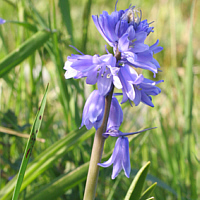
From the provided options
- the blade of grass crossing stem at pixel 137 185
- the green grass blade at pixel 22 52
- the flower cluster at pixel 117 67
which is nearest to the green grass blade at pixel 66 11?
the green grass blade at pixel 22 52

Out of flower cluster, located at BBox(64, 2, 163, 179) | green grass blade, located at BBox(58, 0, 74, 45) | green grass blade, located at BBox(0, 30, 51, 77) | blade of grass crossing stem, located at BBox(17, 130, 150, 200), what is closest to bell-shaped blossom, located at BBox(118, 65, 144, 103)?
flower cluster, located at BBox(64, 2, 163, 179)

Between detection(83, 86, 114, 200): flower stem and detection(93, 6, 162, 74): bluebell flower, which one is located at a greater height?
detection(93, 6, 162, 74): bluebell flower

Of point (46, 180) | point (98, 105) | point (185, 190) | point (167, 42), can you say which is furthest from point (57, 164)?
point (167, 42)

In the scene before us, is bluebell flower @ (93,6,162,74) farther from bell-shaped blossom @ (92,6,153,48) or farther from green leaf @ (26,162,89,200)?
green leaf @ (26,162,89,200)

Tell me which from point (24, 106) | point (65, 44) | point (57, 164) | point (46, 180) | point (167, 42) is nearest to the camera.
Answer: point (46, 180)

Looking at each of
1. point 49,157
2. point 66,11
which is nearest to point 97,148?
point 49,157

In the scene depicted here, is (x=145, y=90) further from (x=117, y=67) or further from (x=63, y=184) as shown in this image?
(x=63, y=184)

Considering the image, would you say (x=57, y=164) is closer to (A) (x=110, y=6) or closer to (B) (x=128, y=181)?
(B) (x=128, y=181)

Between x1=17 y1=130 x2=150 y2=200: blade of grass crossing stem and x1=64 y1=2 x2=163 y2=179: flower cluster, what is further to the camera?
x1=17 y1=130 x2=150 y2=200: blade of grass crossing stem
